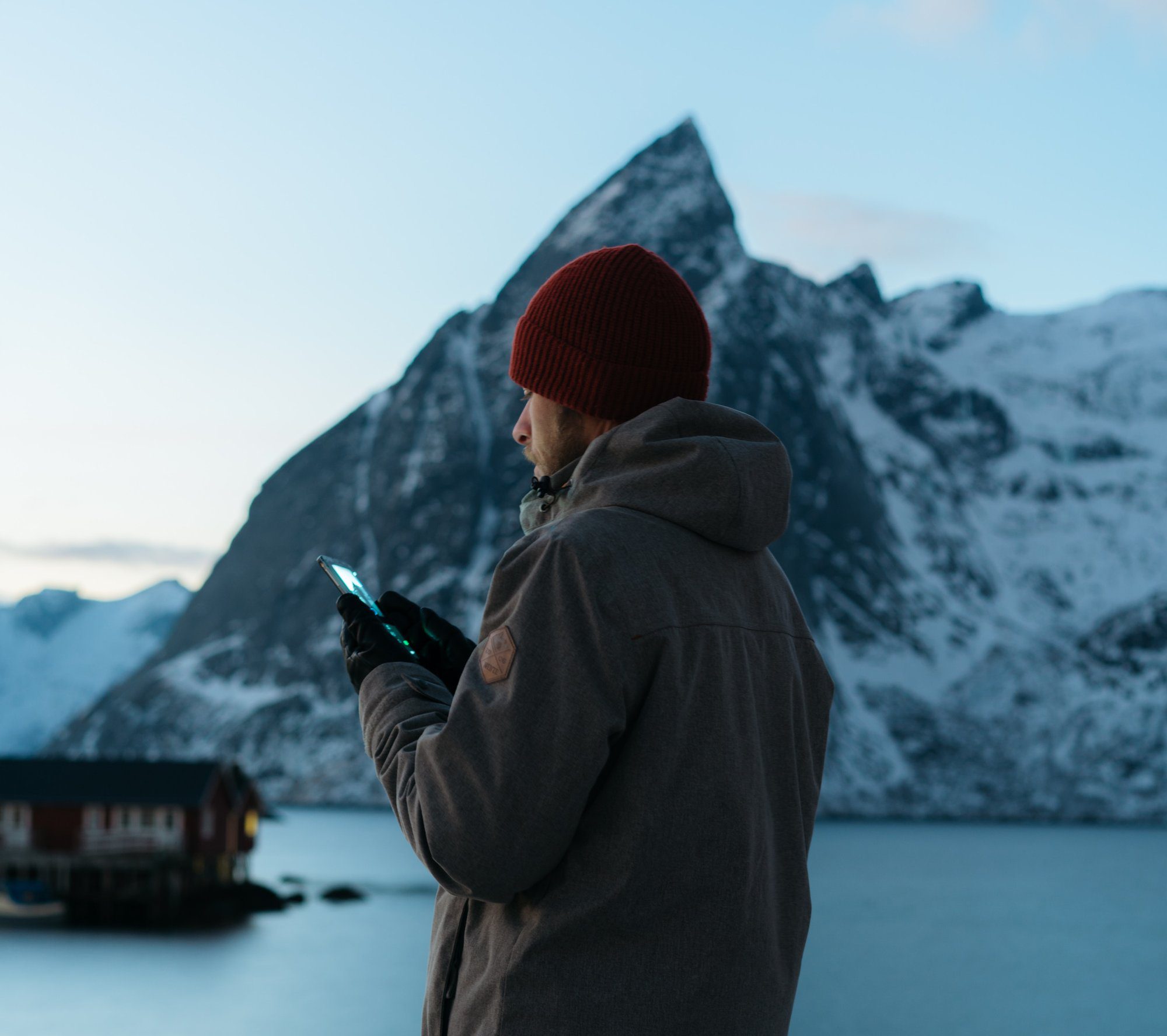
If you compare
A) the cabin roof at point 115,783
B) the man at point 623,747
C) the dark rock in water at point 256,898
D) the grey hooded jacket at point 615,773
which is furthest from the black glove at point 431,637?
the dark rock in water at point 256,898

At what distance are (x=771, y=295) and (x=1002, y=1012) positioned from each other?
147 meters

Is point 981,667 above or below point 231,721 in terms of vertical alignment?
above

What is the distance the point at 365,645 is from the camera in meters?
2.47

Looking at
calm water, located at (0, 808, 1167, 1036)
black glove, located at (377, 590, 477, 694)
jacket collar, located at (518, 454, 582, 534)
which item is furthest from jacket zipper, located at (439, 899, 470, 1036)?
calm water, located at (0, 808, 1167, 1036)

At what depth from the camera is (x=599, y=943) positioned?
209 centimetres

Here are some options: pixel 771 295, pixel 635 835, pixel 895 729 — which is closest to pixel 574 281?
pixel 635 835

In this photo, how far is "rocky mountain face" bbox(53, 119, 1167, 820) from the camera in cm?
15775

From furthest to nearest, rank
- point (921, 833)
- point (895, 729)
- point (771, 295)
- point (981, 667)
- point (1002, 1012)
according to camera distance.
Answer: point (771, 295)
point (981, 667)
point (895, 729)
point (921, 833)
point (1002, 1012)

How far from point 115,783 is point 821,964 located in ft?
109

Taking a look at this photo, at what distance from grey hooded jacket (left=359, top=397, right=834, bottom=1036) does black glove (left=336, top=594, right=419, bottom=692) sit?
0.13 meters

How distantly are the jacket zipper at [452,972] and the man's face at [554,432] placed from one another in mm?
847

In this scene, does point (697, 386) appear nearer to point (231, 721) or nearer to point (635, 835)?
point (635, 835)

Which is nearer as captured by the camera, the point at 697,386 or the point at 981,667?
the point at 697,386

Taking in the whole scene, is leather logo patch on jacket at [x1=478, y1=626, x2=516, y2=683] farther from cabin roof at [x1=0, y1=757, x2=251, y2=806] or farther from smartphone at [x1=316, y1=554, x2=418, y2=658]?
cabin roof at [x1=0, y1=757, x2=251, y2=806]
